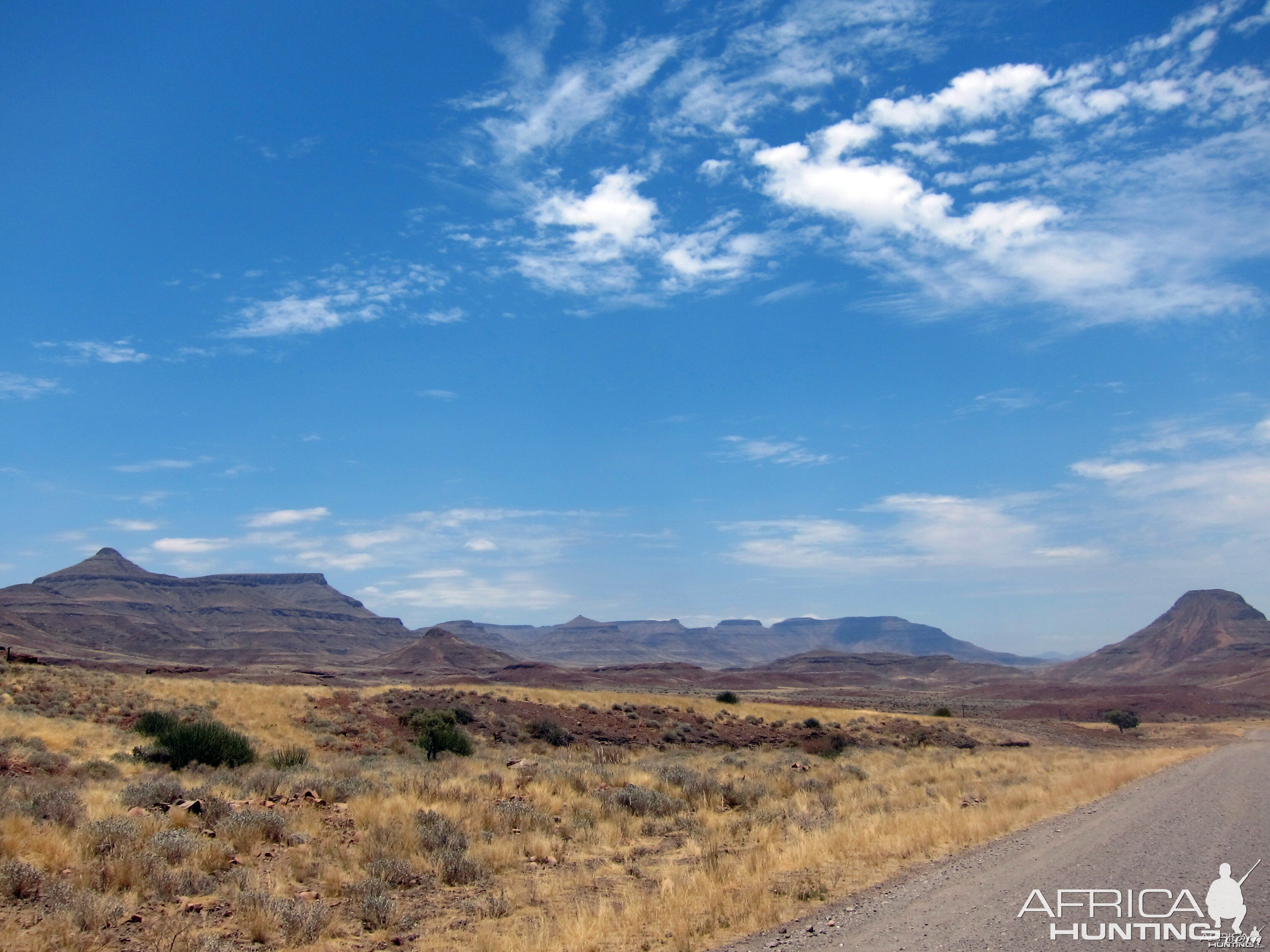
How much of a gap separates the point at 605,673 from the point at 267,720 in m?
121

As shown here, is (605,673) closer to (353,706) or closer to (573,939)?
(353,706)

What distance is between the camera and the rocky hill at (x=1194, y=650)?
146 metres

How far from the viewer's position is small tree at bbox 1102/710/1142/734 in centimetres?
5978

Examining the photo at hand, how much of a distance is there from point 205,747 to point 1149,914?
19512 mm

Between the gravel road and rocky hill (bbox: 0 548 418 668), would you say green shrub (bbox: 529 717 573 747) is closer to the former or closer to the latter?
the gravel road

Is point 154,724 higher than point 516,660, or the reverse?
point 154,724

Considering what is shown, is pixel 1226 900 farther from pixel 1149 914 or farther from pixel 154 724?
pixel 154 724

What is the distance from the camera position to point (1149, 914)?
7.95m

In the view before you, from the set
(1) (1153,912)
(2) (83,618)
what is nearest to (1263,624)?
(1) (1153,912)

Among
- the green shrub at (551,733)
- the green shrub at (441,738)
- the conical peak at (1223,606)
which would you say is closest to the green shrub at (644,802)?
the green shrub at (441,738)

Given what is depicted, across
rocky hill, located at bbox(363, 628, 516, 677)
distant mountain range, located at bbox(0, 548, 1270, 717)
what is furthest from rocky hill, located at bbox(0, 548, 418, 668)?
rocky hill, located at bbox(363, 628, 516, 677)

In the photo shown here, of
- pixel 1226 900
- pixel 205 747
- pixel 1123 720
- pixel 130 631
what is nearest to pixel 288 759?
pixel 205 747

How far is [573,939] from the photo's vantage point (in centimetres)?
802

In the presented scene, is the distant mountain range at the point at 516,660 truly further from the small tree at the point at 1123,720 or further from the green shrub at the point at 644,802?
the green shrub at the point at 644,802
